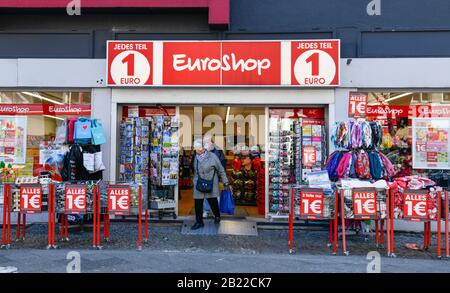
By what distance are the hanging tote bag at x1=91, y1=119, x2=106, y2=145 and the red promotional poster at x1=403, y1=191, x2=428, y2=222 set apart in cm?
571

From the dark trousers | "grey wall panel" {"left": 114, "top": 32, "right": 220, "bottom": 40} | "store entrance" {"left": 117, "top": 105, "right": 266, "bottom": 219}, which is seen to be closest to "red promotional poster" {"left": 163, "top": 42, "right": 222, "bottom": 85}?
"grey wall panel" {"left": 114, "top": 32, "right": 220, "bottom": 40}

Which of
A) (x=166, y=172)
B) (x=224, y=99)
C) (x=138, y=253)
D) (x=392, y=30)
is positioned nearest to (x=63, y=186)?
(x=138, y=253)

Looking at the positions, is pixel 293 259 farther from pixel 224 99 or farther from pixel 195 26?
pixel 195 26

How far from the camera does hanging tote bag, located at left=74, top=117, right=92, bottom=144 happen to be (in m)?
8.34

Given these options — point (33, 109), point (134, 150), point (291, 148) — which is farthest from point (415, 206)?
point (33, 109)

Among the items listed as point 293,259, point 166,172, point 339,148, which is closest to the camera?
point 293,259

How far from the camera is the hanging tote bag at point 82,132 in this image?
8.34 m

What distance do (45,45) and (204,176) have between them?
4656 mm

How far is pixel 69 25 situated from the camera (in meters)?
9.41

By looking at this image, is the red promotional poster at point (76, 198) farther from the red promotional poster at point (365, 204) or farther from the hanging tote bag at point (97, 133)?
the red promotional poster at point (365, 204)

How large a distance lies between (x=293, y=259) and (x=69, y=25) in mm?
6960

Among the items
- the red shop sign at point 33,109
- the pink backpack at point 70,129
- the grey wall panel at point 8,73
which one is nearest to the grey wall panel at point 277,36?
the pink backpack at point 70,129

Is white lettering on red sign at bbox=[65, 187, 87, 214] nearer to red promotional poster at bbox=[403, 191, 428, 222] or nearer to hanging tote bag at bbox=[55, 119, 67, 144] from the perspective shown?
hanging tote bag at bbox=[55, 119, 67, 144]

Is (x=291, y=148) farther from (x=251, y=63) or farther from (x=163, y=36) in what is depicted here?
(x=163, y=36)
